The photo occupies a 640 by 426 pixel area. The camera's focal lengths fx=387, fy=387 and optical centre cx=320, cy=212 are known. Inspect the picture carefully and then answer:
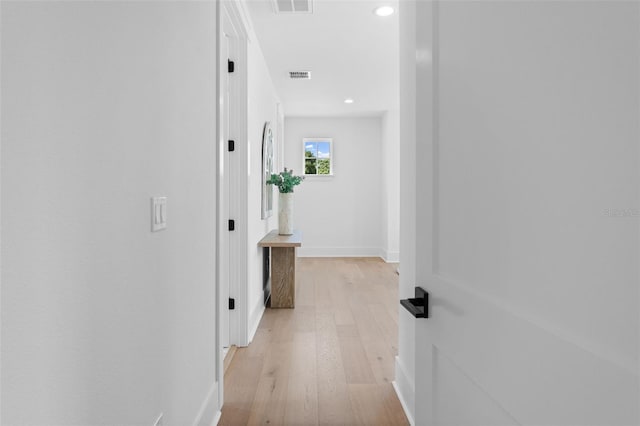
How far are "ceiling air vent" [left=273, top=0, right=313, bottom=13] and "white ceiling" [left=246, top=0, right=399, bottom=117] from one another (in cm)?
5

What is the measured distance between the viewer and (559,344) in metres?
0.54

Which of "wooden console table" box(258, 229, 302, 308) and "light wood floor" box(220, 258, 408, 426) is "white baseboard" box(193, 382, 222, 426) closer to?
"light wood floor" box(220, 258, 408, 426)

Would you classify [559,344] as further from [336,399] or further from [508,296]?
[336,399]

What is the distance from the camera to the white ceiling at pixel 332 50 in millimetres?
3029

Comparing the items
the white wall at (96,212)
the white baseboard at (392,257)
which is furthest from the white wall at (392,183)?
the white wall at (96,212)

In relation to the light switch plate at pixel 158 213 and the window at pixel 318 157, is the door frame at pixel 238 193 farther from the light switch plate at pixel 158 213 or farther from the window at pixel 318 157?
the window at pixel 318 157

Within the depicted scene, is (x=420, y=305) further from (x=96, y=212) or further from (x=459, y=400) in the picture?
(x=96, y=212)

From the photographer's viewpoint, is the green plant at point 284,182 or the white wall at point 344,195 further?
the white wall at point 344,195

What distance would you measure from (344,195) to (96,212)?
21.1ft

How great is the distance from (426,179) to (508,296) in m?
0.41

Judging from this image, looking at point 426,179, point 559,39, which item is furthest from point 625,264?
point 426,179

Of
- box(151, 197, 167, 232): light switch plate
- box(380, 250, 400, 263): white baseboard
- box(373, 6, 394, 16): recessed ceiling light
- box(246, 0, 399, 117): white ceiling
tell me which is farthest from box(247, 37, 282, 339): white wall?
box(380, 250, 400, 263): white baseboard

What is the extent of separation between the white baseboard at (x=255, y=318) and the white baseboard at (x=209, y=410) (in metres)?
1.01

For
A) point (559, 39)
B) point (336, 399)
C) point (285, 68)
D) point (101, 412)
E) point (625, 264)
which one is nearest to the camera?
point (625, 264)
